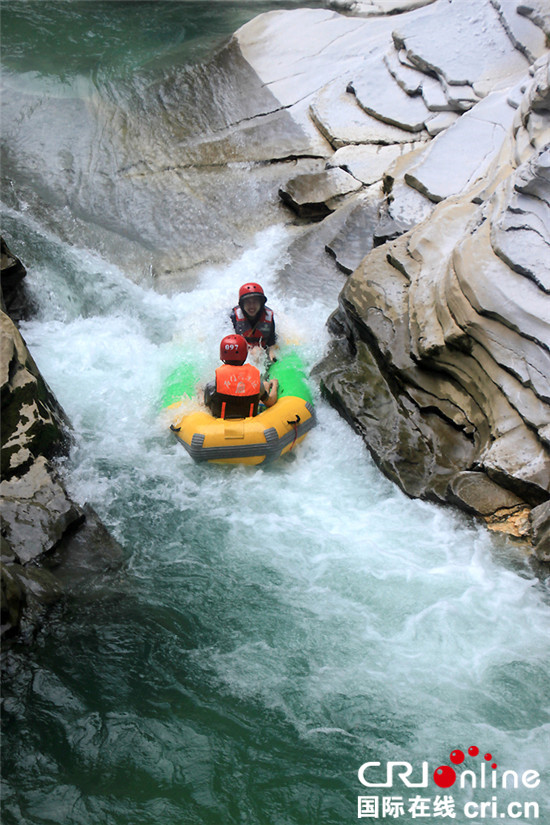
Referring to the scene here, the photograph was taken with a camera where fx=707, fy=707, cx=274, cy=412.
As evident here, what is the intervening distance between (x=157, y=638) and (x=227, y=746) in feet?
2.48

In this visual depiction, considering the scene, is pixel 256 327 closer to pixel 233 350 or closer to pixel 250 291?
pixel 250 291

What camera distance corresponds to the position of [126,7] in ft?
36.3

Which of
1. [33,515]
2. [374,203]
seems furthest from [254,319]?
[33,515]

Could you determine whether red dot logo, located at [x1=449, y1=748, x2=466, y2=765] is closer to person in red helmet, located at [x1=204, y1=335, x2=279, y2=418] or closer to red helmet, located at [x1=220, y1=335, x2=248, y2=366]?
person in red helmet, located at [x1=204, y1=335, x2=279, y2=418]

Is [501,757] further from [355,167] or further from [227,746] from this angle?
[355,167]

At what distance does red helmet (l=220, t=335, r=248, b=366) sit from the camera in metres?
5.32

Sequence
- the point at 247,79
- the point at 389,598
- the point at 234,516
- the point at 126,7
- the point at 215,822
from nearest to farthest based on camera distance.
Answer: the point at 215,822 → the point at 389,598 → the point at 234,516 → the point at 247,79 → the point at 126,7

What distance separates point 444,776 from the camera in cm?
333

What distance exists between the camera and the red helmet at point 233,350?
532 cm

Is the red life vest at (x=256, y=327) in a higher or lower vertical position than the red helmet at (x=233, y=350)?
lower

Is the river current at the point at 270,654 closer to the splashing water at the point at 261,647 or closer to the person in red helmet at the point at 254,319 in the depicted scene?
the splashing water at the point at 261,647

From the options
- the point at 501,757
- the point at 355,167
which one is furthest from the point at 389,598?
the point at 355,167
